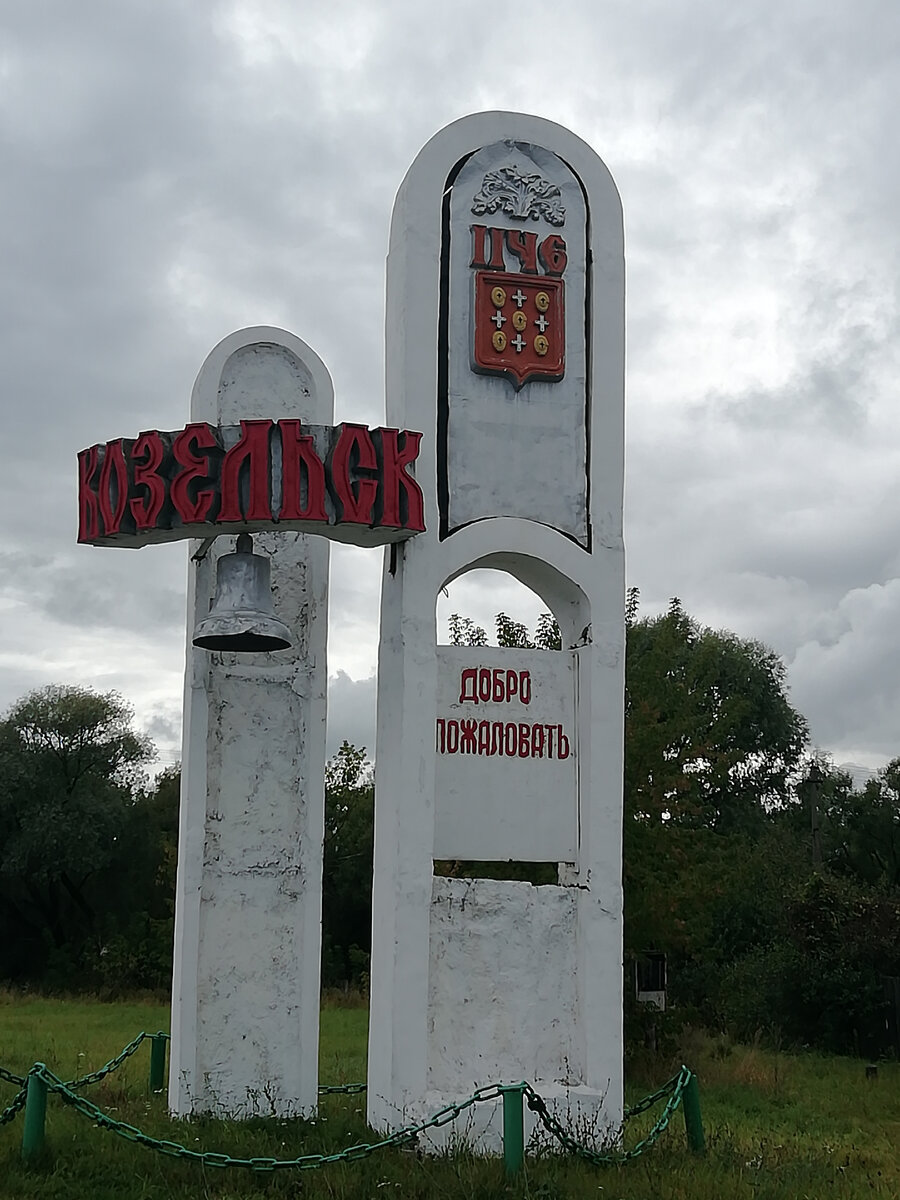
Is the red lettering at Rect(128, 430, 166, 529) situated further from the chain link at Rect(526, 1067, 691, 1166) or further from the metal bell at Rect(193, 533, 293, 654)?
the chain link at Rect(526, 1067, 691, 1166)

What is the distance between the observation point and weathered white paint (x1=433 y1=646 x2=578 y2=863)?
461 inches

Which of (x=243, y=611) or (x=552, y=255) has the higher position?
(x=552, y=255)

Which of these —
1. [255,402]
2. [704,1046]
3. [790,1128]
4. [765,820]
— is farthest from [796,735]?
[255,402]

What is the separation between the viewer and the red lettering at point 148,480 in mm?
11109

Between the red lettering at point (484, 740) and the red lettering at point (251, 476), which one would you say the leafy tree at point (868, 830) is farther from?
the red lettering at point (251, 476)

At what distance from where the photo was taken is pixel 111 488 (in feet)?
37.4

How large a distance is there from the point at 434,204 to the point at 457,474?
Result: 2389mm

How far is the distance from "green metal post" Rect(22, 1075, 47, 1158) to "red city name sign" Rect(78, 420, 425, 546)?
422cm

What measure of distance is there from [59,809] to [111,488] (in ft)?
90.0

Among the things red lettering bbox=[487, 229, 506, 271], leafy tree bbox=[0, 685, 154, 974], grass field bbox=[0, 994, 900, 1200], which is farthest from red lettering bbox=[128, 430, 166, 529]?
leafy tree bbox=[0, 685, 154, 974]

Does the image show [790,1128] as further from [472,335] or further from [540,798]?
Result: [472,335]

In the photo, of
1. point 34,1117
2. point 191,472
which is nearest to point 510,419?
point 191,472

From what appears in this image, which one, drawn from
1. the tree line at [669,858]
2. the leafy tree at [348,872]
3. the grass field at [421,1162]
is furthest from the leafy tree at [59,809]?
the grass field at [421,1162]

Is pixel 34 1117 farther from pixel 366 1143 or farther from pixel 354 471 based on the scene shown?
pixel 354 471
